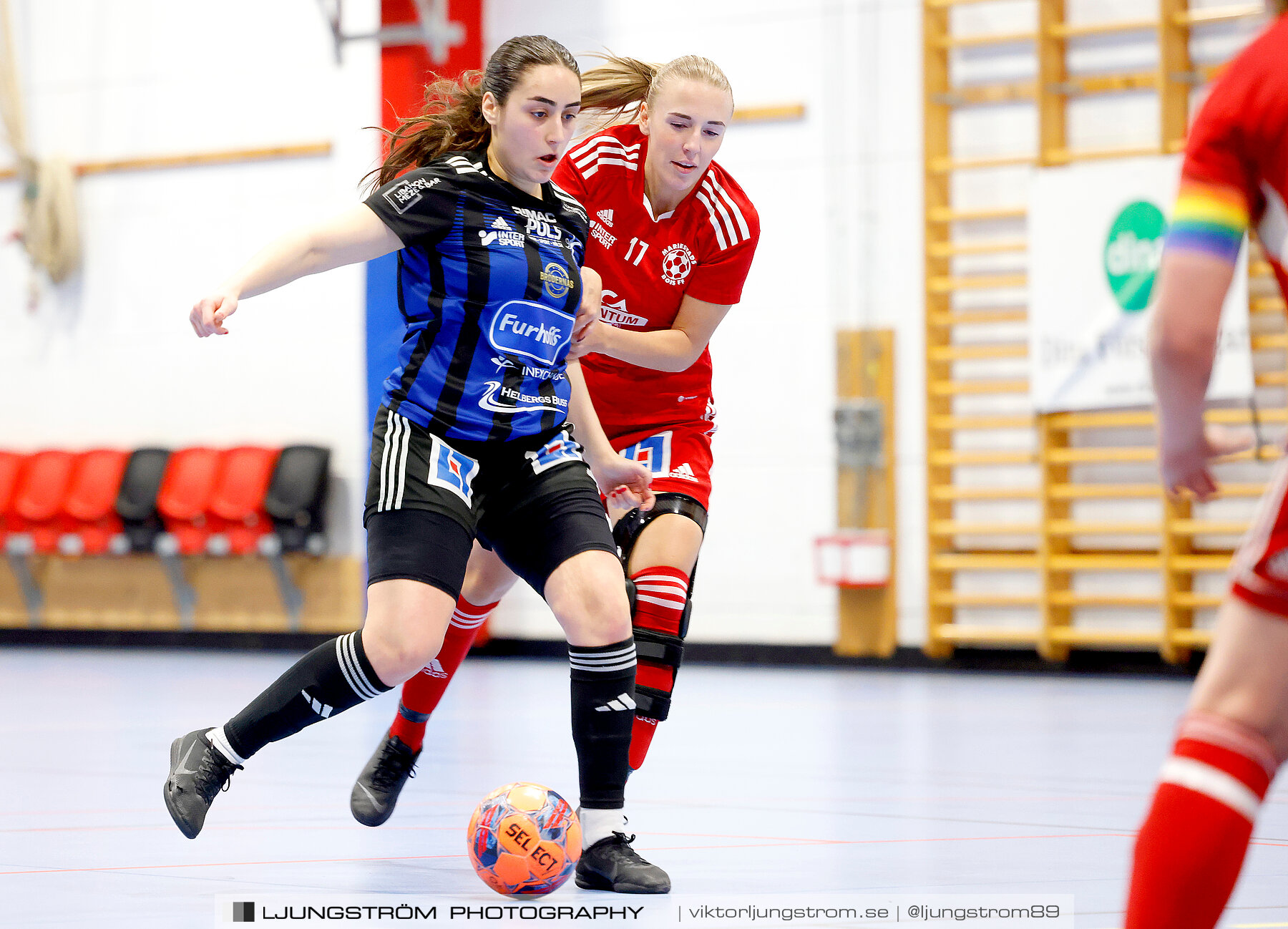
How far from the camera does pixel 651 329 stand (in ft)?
11.1

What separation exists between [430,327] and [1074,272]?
205 inches

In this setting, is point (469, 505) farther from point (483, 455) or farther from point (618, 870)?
point (618, 870)

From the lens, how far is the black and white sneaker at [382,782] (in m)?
3.16

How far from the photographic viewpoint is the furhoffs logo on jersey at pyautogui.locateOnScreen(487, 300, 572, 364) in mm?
2707

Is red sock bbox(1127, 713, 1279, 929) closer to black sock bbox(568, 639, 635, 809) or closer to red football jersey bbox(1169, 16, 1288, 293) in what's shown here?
red football jersey bbox(1169, 16, 1288, 293)

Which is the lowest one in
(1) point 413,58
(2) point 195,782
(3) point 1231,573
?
(2) point 195,782

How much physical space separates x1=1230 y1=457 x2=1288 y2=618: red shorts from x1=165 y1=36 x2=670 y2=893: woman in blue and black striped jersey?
54.0 inches

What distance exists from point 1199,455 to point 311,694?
1678 millimetres

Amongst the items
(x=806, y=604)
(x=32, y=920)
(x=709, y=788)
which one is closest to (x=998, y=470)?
(x=806, y=604)

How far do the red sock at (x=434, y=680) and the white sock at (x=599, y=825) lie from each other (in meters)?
0.63

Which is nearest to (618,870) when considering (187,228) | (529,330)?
(529,330)

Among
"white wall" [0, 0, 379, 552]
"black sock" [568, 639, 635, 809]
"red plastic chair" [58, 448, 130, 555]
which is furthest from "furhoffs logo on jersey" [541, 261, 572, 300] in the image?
"red plastic chair" [58, 448, 130, 555]

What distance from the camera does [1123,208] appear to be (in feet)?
23.2

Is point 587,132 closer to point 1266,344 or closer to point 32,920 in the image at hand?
point 32,920
